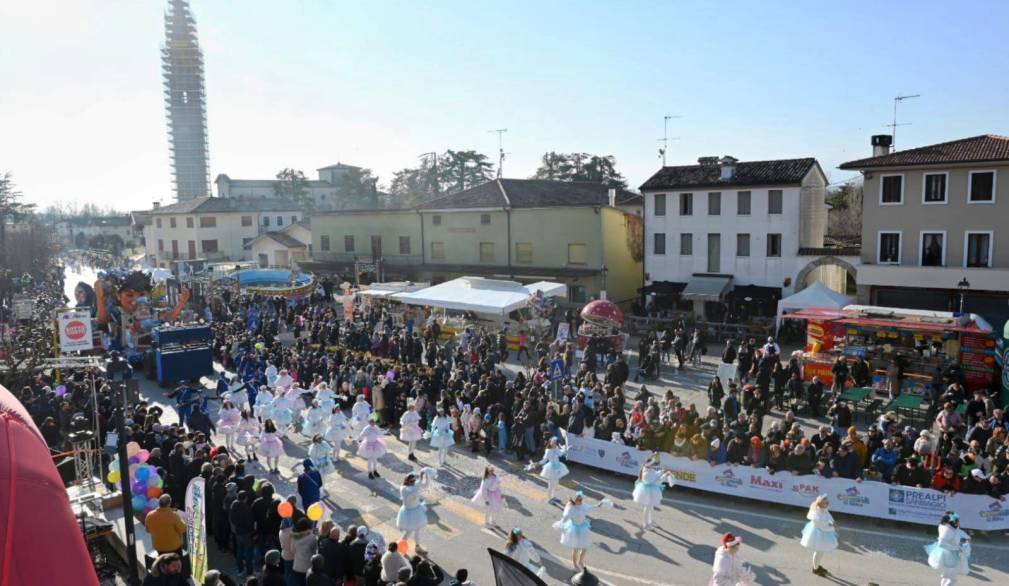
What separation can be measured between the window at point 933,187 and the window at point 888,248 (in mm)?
1663

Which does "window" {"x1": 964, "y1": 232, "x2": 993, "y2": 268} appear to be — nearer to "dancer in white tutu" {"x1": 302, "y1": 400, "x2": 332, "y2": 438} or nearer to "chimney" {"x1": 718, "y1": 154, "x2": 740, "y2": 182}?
"chimney" {"x1": 718, "y1": 154, "x2": 740, "y2": 182}

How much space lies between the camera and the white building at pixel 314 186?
326ft

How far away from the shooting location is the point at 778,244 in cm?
3170

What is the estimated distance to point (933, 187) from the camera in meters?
26.8

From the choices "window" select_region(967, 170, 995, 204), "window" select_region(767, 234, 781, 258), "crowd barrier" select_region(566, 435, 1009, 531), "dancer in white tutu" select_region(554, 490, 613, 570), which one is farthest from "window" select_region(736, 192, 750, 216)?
"dancer in white tutu" select_region(554, 490, 613, 570)

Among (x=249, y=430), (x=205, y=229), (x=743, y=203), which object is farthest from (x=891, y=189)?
(x=205, y=229)

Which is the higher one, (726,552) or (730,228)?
(730,228)

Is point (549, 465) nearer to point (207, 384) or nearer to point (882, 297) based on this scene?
point (207, 384)

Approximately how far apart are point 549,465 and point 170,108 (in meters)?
157

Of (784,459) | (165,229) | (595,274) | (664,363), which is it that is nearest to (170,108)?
(165,229)

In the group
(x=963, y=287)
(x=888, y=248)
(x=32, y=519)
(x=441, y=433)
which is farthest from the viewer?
(x=888, y=248)

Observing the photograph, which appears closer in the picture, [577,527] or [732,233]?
[577,527]

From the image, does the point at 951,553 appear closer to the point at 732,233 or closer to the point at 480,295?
the point at 480,295

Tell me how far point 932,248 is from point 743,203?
7968mm
